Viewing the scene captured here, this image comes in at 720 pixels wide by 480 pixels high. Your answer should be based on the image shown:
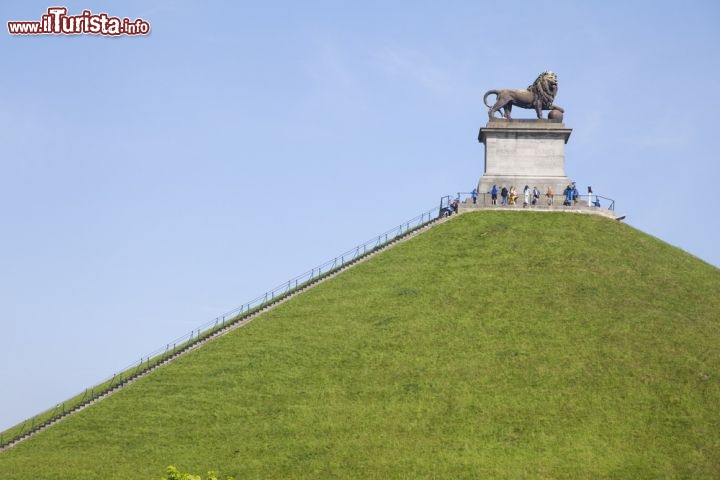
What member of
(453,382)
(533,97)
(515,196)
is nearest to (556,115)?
(533,97)

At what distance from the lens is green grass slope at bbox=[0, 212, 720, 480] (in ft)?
175

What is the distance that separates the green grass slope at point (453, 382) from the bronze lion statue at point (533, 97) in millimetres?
11149

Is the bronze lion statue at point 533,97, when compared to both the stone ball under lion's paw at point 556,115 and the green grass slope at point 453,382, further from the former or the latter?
the green grass slope at point 453,382

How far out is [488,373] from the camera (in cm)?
5994

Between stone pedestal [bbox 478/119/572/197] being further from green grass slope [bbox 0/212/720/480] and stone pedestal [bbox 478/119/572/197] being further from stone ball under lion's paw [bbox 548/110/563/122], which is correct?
green grass slope [bbox 0/212/720/480]

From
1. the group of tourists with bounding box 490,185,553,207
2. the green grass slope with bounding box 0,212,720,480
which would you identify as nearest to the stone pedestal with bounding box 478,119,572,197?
the group of tourists with bounding box 490,185,553,207

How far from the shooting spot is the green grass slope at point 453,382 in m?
53.2

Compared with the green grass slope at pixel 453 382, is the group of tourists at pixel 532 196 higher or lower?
higher

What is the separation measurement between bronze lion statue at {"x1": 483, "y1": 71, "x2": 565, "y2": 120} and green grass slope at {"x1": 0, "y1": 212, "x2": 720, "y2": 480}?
11.1 m

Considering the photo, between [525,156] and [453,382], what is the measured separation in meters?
26.4

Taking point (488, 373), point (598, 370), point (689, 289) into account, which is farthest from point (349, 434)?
point (689, 289)

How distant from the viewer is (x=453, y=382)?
59.4m

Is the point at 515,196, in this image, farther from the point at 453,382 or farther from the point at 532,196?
the point at 453,382

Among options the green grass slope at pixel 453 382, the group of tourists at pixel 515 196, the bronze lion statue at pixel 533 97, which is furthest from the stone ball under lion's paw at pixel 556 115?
the green grass slope at pixel 453 382
